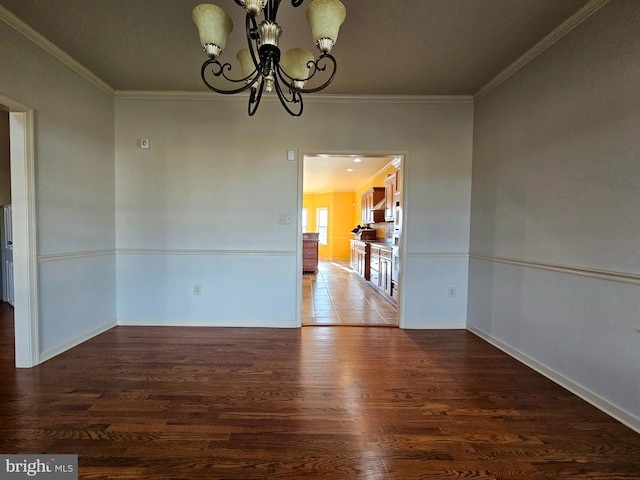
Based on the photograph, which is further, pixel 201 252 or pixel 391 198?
pixel 391 198

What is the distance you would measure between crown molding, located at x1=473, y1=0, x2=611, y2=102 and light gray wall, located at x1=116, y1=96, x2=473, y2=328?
39 cm

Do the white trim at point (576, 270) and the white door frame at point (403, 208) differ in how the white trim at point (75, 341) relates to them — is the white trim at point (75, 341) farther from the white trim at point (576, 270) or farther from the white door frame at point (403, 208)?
the white trim at point (576, 270)

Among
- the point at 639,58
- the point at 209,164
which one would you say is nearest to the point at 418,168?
the point at 639,58

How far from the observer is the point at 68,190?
2.59 meters

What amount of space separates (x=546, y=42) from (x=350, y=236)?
844cm

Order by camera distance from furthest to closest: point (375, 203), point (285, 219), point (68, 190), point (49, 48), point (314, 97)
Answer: point (375, 203), point (285, 219), point (314, 97), point (68, 190), point (49, 48)

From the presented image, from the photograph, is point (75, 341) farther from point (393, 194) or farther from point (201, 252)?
point (393, 194)

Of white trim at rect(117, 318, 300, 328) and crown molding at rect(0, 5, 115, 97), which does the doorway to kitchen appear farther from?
crown molding at rect(0, 5, 115, 97)

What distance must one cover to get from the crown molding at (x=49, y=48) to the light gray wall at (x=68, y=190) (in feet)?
0.12

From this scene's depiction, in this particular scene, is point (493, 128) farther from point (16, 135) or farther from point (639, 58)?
point (16, 135)

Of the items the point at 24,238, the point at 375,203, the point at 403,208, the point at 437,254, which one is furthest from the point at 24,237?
the point at 375,203

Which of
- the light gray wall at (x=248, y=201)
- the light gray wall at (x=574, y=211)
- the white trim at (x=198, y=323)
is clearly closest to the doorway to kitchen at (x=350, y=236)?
the light gray wall at (x=248, y=201)

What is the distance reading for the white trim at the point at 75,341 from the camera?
7.88 ft

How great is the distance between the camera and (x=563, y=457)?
1.44 meters
